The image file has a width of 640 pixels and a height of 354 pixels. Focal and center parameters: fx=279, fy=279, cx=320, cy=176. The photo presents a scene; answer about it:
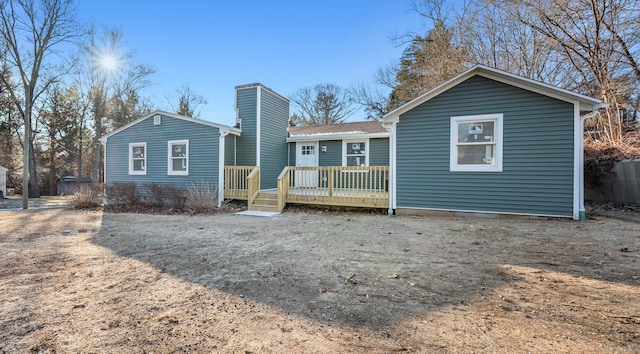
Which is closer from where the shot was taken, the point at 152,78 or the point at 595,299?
the point at 595,299

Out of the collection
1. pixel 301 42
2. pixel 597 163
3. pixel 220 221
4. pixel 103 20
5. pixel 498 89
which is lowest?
pixel 220 221

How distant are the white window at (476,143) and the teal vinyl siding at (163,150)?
7.69 meters

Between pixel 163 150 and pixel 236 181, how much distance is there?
3588 mm

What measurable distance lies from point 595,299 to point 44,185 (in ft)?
107

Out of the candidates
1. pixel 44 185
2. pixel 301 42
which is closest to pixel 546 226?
Answer: pixel 301 42

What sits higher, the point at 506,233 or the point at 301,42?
the point at 301,42

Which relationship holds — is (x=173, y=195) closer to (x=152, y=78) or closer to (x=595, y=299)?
(x=595, y=299)

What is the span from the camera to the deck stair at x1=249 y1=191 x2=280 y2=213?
8810 mm

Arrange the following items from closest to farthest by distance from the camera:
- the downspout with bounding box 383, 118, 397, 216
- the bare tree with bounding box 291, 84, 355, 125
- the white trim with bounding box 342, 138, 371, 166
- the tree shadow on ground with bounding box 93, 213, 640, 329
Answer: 1. the tree shadow on ground with bounding box 93, 213, 640, 329
2. the downspout with bounding box 383, 118, 397, 216
3. the white trim with bounding box 342, 138, 371, 166
4. the bare tree with bounding box 291, 84, 355, 125

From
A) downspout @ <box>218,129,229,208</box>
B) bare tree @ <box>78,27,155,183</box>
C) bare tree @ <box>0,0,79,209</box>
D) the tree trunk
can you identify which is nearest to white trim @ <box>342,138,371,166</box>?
downspout @ <box>218,129,229,208</box>

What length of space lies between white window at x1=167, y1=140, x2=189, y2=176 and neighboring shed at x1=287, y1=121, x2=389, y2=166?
166 inches

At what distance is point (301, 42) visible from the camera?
15.8 meters

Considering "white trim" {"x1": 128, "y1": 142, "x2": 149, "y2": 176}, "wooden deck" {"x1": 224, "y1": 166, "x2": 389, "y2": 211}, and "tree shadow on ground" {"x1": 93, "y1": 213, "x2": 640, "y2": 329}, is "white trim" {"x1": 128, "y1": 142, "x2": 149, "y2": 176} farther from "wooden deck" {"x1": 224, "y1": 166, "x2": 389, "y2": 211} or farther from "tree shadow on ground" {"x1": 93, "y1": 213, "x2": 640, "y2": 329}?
"tree shadow on ground" {"x1": 93, "y1": 213, "x2": 640, "y2": 329}

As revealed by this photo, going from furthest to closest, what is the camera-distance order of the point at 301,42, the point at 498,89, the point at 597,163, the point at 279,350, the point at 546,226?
1. the point at 301,42
2. the point at 597,163
3. the point at 498,89
4. the point at 546,226
5. the point at 279,350
